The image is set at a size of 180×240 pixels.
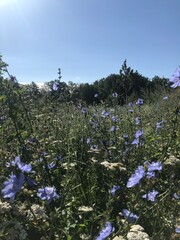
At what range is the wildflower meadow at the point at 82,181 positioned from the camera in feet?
5.49

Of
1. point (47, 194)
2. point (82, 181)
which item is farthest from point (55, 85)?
point (47, 194)

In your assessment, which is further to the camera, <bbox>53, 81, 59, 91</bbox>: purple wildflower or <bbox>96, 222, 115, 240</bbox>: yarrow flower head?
<bbox>53, 81, 59, 91</bbox>: purple wildflower

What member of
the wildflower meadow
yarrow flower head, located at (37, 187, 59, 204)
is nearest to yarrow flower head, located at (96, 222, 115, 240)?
the wildflower meadow

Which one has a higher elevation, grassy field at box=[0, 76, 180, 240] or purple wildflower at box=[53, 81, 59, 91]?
purple wildflower at box=[53, 81, 59, 91]

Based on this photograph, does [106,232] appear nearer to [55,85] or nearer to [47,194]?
[47,194]

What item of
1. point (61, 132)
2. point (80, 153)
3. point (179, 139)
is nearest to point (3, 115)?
point (61, 132)

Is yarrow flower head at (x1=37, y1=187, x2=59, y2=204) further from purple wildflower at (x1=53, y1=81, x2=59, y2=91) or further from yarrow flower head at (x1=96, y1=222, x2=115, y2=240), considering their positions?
purple wildflower at (x1=53, y1=81, x2=59, y2=91)

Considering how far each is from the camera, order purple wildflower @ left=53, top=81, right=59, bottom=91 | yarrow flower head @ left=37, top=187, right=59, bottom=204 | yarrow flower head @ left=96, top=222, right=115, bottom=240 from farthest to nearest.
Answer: purple wildflower @ left=53, top=81, right=59, bottom=91, yarrow flower head @ left=37, top=187, right=59, bottom=204, yarrow flower head @ left=96, top=222, right=115, bottom=240

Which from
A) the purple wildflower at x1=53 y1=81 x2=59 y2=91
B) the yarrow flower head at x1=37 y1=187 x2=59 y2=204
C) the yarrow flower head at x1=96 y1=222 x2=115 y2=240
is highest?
the purple wildflower at x1=53 y1=81 x2=59 y2=91

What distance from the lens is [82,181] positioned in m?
3.30

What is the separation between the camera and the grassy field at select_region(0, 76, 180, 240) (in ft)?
5.50

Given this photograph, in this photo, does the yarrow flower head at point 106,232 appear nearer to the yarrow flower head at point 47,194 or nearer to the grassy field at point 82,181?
the grassy field at point 82,181

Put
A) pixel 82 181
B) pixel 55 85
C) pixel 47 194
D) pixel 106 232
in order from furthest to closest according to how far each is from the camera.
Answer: pixel 55 85 → pixel 82 181 → pixel 47 194 → pixel 106 232

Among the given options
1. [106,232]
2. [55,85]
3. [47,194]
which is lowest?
[106,232]
